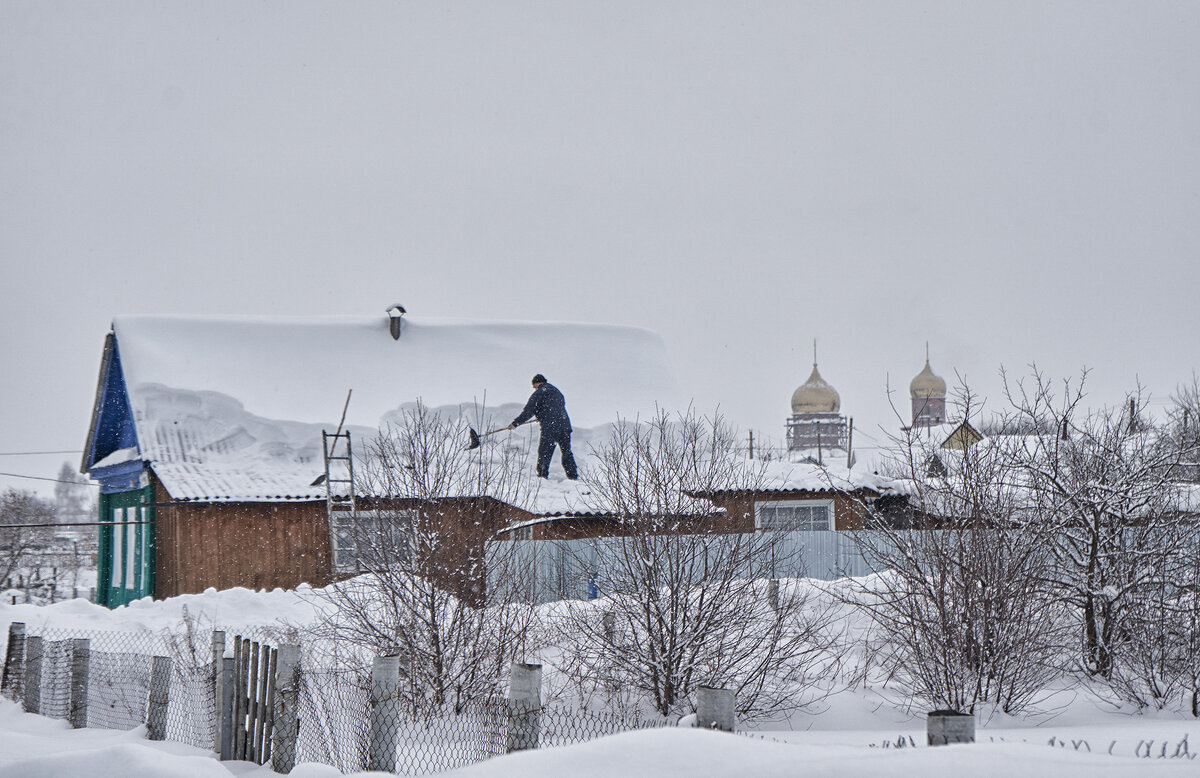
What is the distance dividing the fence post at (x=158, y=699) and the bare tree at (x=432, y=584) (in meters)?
1.73

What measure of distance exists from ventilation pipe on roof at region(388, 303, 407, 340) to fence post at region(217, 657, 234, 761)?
16552 millimetres

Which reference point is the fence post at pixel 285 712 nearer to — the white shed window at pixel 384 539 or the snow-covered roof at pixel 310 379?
the white shed window at pixel 384 539

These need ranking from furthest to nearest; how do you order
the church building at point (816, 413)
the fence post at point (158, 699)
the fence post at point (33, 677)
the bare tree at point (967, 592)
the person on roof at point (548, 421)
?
the church building at point (816, 413)
the person on roof at point (548, 421)
the fence post at point (33, 677)
the bare tree at point (967, 592)
the fence post at point (158, 699)

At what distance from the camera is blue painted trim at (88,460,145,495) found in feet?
68.1

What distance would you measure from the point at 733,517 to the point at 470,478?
2.71 m

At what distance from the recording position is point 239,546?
62.1ft

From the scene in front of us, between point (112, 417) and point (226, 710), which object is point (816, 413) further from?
point (226, 710)

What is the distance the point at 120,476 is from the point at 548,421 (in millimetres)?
9322

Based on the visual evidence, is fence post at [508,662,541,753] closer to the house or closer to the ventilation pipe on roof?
the house

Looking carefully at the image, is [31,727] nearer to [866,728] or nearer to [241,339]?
[866,728]

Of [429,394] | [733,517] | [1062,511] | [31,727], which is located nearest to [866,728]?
[733,517]

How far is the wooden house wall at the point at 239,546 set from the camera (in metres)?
18.7

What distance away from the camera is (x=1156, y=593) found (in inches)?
436

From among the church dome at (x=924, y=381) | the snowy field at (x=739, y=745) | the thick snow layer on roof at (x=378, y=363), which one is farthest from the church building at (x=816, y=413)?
the snowy field at (x=739, y=745)
